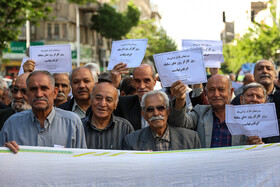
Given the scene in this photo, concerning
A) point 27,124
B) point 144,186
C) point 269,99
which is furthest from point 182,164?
point 269,99

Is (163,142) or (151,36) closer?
(163,142)

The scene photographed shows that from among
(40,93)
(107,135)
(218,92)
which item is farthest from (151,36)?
(40,93)

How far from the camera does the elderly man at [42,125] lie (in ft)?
13.4

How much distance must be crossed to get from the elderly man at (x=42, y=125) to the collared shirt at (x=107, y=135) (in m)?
0.41

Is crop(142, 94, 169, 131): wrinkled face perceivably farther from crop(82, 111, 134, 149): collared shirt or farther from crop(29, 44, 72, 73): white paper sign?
crop(29, 44, 72, 73): white paper sign

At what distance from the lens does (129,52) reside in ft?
17.7

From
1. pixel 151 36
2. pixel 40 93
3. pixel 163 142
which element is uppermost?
pixel 151 36

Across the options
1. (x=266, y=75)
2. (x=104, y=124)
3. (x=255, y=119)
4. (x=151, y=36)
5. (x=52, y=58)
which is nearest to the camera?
(x=255, y=119)

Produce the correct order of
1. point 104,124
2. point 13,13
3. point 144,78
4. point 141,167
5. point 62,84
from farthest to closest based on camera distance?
point 13,13 < point 62,84 < point 144,78 < point 104,124 < point 141,167

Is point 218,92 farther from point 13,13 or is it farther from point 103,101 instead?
point 13,13

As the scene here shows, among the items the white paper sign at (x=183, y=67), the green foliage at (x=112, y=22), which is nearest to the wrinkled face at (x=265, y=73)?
the white paper sign at (x=183, y=67)

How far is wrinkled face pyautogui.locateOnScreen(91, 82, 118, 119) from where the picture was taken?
461cm

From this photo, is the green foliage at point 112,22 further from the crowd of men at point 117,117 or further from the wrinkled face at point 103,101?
the wrinkled face at point 103,101

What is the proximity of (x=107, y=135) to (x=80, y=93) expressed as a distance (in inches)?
47.0
